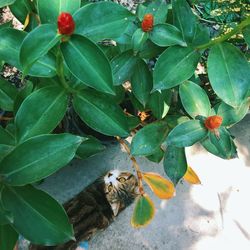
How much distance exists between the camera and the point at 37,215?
36.6 inches

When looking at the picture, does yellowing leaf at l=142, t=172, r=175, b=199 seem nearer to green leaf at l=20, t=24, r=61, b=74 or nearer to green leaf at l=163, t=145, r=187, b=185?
green leaf at l=163, t=145, r=187, b=185

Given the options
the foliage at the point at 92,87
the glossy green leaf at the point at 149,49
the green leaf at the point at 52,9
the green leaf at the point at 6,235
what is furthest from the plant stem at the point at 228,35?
the green leaf at the point at 6,235

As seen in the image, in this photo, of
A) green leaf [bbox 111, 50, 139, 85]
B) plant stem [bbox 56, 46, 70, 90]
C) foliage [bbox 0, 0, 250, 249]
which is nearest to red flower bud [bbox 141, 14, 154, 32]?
foliage [bbox 0, 0, 250, 249]

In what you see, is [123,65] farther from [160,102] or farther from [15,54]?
[15,54]

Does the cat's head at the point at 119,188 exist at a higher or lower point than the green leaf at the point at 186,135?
lower

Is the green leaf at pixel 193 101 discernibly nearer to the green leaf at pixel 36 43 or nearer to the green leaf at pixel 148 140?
the green leaf at pixel 148 140

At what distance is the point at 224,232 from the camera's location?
176cm

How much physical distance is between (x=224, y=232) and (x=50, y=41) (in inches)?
48.1

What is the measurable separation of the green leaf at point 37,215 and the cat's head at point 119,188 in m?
0.69

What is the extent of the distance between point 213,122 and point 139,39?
28cm

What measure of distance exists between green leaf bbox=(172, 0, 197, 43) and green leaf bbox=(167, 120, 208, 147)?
22 cm

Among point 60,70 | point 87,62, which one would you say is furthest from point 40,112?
point 87,62

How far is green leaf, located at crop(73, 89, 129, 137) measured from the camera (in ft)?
3.65

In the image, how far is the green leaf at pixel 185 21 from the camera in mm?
1129
